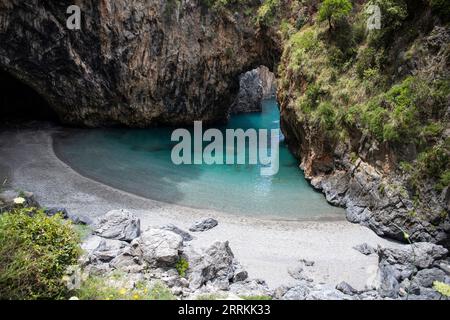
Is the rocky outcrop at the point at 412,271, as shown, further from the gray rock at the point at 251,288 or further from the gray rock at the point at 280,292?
the gray rock at the point at 251,288

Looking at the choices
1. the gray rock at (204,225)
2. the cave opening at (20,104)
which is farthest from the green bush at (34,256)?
the cave opening at (20,104)

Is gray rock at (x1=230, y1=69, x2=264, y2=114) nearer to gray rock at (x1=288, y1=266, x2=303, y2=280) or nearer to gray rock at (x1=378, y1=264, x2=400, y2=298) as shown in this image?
gray rock at (x1=288, y1=266, x2=303, y2=280)

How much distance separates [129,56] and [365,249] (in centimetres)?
2327

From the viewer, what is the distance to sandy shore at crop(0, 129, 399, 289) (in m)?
14.9

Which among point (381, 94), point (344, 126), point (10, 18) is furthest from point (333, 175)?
point (10, 18)

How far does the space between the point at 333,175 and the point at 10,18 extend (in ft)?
78.8

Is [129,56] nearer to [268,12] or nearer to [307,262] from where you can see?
[268,12]

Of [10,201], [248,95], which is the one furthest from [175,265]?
[248,95]

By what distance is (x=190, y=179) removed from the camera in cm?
2356

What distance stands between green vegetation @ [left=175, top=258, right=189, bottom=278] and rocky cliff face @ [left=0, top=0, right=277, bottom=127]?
21.8 meters

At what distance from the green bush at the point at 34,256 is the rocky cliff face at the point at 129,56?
2233cm

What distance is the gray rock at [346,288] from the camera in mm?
13148

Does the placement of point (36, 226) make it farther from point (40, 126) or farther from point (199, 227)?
point (40, 126)

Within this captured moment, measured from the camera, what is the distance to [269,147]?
31672mm
